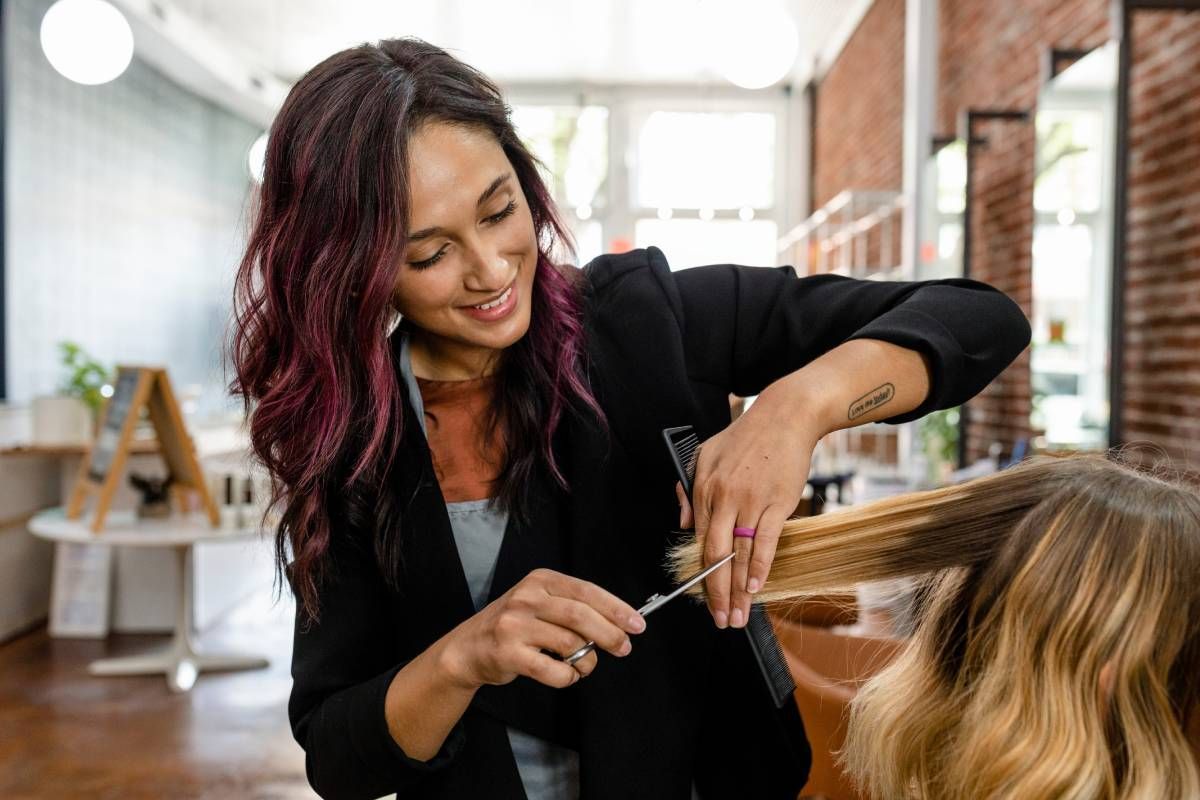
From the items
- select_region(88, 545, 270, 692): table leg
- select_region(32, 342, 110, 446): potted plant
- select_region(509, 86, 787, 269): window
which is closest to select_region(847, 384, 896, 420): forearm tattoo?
select_region(88, 545, 270, 692): table leg

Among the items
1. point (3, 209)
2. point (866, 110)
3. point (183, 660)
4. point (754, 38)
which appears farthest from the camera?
point (866, 110)

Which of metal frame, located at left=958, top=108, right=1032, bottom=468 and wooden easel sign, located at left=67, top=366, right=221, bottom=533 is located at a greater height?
metal frame, located at left=958, top=108, right=1032, bottom=468

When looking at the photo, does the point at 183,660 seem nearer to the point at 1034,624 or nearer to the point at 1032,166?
the point at 1032,166

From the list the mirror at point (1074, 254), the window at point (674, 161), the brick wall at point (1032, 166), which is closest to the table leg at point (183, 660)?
the mirror at point (1074, 254)

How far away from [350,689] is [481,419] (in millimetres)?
327

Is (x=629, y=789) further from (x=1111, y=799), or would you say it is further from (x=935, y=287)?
(x=935, y=287)

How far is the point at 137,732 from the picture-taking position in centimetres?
378

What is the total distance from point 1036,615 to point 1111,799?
15cm

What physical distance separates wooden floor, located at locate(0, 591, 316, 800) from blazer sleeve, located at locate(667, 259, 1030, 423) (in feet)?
7.03

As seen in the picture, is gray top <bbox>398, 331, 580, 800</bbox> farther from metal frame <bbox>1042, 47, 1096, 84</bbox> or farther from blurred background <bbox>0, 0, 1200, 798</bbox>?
metal frame <bbox>1042, 47, 1096, 84</bbox>

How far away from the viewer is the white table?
420 centimetres

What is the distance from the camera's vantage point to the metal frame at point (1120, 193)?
9.91ft

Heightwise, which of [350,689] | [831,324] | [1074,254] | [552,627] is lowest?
[350,689]

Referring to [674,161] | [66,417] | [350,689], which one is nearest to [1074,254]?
[350,689]
